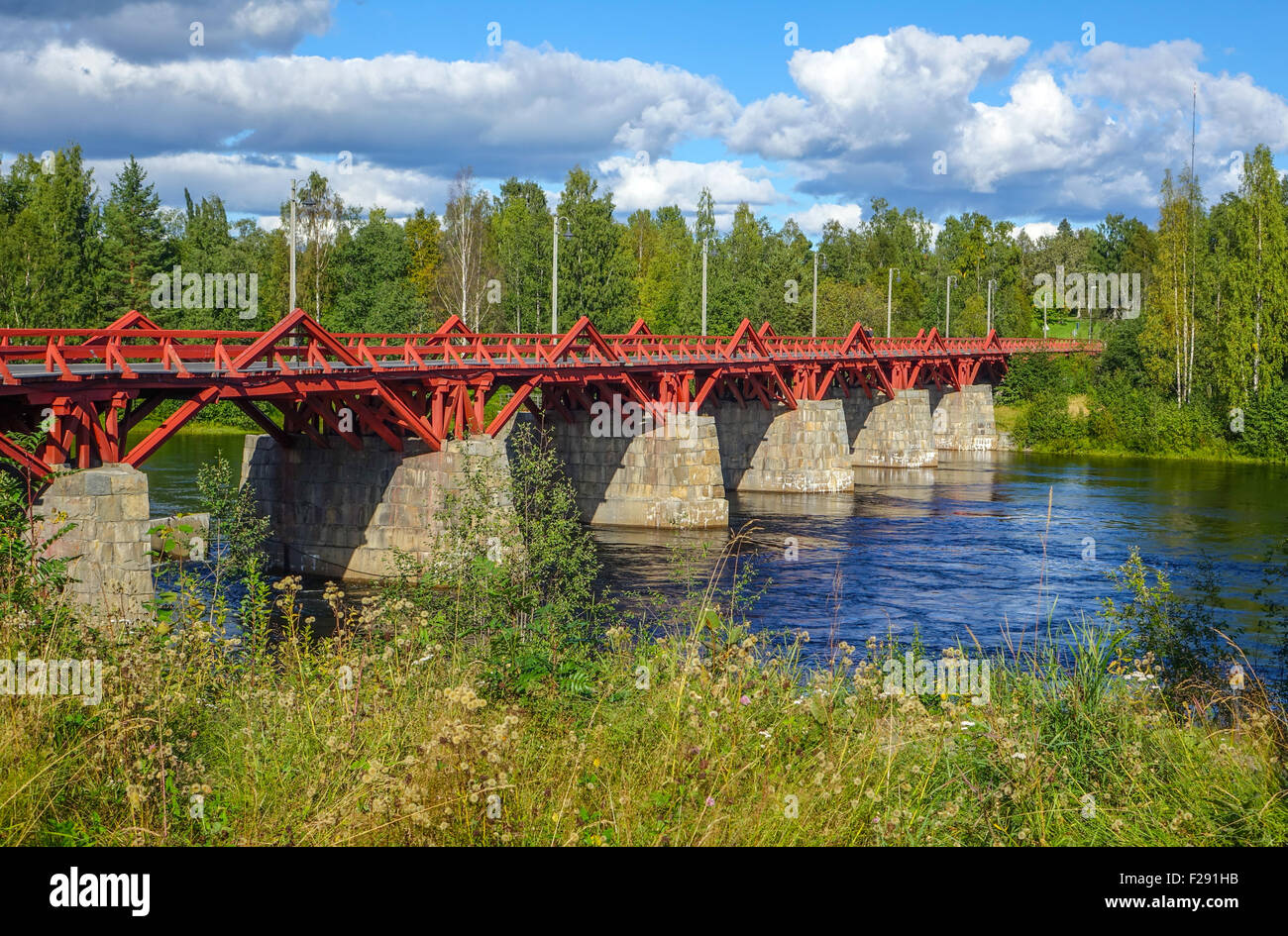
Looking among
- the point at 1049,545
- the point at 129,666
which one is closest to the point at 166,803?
the point at 129,666

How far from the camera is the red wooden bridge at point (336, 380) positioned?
69.9ft

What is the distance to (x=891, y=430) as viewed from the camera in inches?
2692

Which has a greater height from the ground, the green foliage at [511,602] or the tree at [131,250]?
the tree at [131,250]

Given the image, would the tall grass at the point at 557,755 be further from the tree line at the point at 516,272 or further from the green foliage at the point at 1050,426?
the green foliage at the point at 1050,426

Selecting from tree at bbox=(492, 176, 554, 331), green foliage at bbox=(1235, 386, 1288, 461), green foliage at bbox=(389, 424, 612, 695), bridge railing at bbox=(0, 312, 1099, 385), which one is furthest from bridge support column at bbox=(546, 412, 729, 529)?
green foliage at bbox=(1235, 386, 1288, 461)

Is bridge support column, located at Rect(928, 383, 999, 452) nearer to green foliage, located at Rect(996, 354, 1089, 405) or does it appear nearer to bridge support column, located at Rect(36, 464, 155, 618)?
green foliage, located at Rect(996, 354, 1089, 405)

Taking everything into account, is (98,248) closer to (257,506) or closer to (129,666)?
(257,506)

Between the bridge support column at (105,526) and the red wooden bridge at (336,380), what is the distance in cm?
62

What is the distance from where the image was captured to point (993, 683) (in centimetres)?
1088

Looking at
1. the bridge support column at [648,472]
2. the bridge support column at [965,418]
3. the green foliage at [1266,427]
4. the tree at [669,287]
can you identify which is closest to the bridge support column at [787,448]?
the bridge support column at [648,472]

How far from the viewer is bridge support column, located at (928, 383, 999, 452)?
80.6 metres

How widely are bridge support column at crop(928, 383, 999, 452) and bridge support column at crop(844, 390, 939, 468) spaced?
1161cm

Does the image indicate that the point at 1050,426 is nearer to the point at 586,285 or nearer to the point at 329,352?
the point at 586,285
